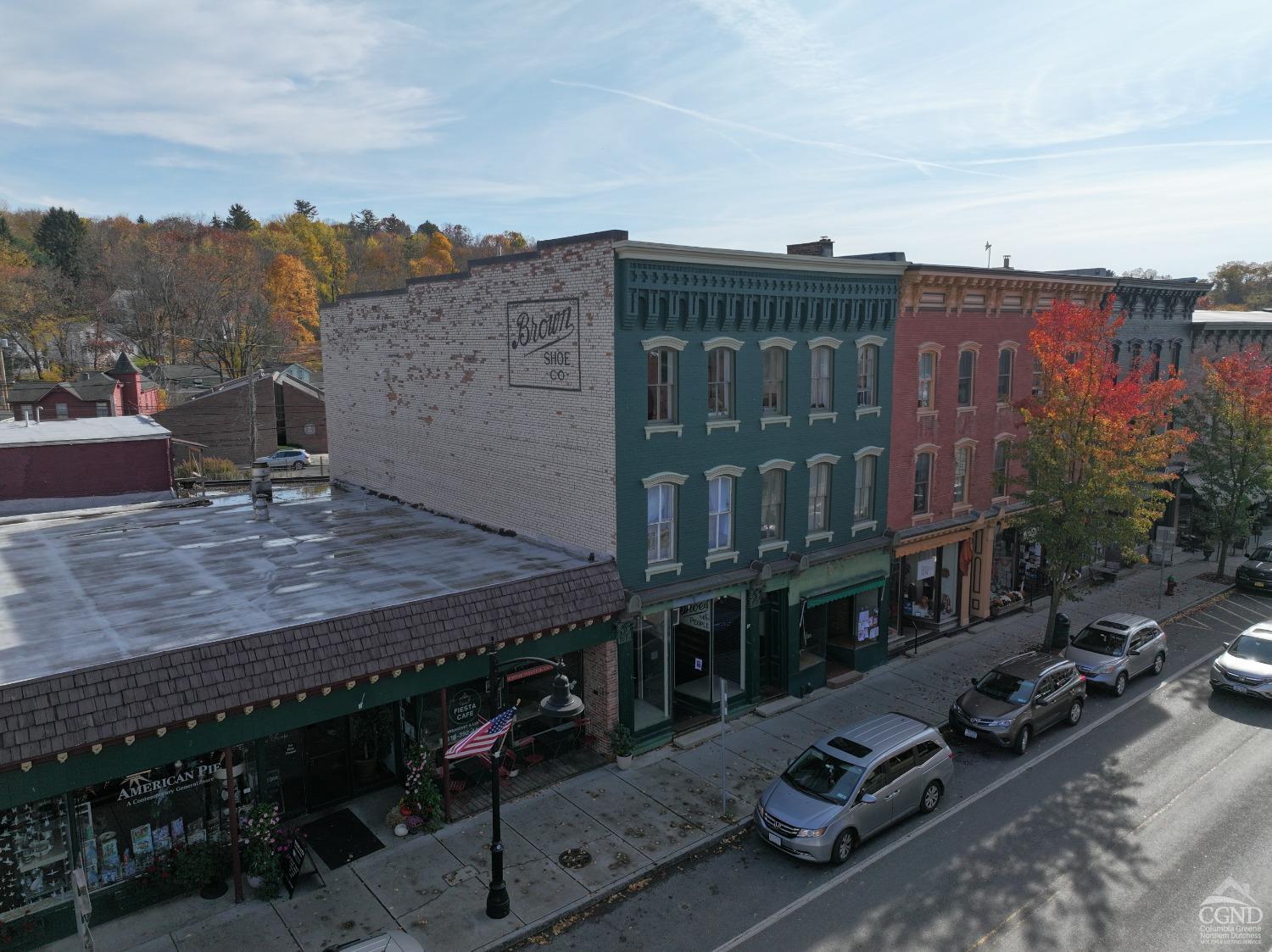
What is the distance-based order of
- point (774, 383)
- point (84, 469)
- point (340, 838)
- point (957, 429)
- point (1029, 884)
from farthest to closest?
point (84, 469) → point (957, 429) → point (774, 383) → point (340, 838) → point (1029, 884)

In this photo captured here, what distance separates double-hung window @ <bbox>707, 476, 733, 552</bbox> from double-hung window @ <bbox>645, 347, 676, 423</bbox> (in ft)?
7.35

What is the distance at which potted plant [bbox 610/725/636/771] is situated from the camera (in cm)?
1825

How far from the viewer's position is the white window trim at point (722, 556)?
798 inches

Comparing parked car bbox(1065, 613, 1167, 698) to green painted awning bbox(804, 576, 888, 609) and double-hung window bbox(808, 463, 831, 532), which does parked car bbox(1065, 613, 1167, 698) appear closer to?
green painted awning bbox(804, 576, 888, 609)

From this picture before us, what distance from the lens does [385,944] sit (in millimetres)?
10617

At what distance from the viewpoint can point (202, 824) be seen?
45.9ft

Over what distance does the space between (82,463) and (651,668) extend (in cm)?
2106

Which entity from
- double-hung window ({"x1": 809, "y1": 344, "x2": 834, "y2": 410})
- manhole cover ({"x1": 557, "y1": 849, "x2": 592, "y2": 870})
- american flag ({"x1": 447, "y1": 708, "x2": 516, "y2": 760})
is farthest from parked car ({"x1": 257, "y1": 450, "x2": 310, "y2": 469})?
american flag ({"x1": 447, "y1": 708, "x2": 516, "y2": 760})

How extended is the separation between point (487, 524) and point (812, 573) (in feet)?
29.3

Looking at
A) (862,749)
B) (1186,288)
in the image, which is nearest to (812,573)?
(862,749)

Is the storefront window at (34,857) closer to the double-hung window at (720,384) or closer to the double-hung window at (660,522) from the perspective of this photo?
the double-hung window at (660,522)

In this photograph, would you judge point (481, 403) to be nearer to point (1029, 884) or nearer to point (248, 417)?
point (1029, 884)

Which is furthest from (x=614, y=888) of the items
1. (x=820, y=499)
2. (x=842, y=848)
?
(x=820, y=499)

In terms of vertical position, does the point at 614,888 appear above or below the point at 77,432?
below
